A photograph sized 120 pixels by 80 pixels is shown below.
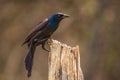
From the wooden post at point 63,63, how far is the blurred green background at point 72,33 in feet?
25.7

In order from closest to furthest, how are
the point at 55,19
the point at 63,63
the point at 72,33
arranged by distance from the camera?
the point at 63,63 → the point at 55,19 → the point at 72,33

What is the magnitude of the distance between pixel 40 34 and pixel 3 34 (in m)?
9.28

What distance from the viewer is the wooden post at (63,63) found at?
7242 mm

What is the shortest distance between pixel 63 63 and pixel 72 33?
385 inches

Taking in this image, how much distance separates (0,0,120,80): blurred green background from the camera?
1596cm

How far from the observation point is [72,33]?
55.9ft

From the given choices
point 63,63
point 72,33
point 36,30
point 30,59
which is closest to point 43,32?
point 36,30

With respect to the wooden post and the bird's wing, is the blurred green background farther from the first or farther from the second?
the wooden post

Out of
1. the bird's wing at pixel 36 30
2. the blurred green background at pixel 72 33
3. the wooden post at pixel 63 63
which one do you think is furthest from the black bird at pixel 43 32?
Result: the blurred green background at pixel 72 33

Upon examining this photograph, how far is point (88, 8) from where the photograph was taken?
53.0ft

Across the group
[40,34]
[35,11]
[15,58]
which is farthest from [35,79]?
[40,34]

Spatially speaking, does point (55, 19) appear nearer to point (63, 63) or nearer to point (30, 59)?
point (30, 59)

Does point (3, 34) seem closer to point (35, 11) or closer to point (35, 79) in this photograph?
point (35, 11)

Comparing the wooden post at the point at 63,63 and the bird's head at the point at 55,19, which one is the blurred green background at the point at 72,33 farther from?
the wooden post at the point at 63,63
